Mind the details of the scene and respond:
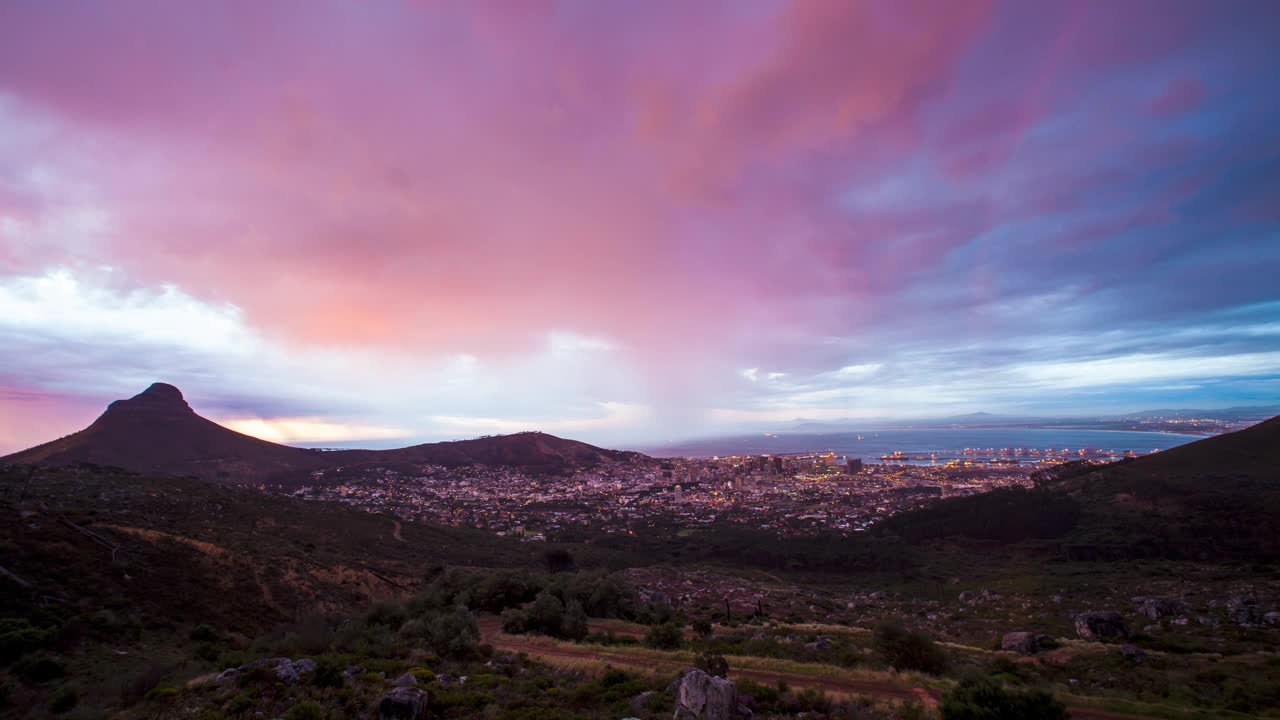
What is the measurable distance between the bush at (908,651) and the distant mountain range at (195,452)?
109 m

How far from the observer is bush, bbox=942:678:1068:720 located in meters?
8.37

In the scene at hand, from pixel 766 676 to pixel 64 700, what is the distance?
19.0m

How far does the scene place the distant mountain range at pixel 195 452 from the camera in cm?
9025

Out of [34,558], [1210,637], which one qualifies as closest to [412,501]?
[34,558]

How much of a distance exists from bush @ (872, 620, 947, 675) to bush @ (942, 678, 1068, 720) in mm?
7881

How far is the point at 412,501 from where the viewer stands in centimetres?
8388

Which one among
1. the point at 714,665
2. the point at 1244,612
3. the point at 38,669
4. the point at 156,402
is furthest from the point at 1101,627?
the point at 156,402

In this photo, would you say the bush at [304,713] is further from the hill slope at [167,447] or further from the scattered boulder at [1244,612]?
the hill slope at [167,447]

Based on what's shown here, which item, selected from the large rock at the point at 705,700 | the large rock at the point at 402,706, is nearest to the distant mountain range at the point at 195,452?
the large rock at the point at 402,706

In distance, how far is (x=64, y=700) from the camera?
39.7 ft

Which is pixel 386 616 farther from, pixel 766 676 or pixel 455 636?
pixel 766 676

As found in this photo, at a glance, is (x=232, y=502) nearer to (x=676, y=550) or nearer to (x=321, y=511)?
(x=321, y=511)

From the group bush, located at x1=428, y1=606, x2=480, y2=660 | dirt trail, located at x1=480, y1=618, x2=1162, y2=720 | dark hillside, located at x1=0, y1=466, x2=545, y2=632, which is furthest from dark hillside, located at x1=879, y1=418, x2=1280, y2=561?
dark hillside, located at x1=0, y1=466, x2=545, y2=632

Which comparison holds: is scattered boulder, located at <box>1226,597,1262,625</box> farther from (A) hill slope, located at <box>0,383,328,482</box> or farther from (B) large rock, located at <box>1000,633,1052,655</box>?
(A) hill slope, located at <box>0,383,328,482</box>
